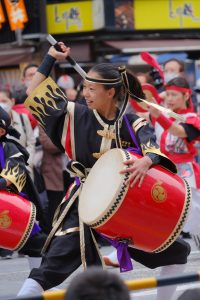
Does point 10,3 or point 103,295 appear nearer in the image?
point 103,295

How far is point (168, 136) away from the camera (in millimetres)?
7191

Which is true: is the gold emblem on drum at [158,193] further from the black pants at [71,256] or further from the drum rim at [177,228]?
the black pants at [71,256]

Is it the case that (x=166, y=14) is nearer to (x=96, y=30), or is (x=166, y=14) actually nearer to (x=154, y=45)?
(x=154, y=45)

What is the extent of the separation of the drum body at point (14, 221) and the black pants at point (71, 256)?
67 cm

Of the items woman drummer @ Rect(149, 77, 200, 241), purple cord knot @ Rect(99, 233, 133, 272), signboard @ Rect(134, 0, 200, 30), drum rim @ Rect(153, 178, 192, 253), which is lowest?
signboard @ Rect(134, 0, 200, 30)

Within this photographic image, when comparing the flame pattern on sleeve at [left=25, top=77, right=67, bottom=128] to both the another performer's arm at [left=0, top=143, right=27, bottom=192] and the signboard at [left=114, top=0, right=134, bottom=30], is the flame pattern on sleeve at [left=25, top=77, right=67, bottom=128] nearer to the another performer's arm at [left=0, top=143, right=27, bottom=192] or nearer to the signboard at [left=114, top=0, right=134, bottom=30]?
the another performer's arm at [left=0, top=143, right=27, bottom=192]

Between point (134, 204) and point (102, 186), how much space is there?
0.78 feet

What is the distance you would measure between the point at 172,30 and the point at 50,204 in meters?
7.51

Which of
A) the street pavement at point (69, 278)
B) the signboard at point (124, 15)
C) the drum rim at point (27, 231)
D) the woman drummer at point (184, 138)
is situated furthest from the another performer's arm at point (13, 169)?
the signboard at point (124, 15)

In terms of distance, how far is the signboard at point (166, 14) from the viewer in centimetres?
1480

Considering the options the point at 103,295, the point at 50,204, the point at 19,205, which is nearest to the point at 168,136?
the point at 50,204

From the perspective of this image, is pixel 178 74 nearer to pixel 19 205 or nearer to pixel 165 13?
pixel 19 205

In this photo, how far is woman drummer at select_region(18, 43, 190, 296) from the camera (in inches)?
178

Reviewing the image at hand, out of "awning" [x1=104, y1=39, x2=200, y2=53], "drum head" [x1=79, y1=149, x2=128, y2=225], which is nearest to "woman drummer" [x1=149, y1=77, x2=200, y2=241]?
"drum head" [x1=79, y1=149, x2=128, y2=225]
